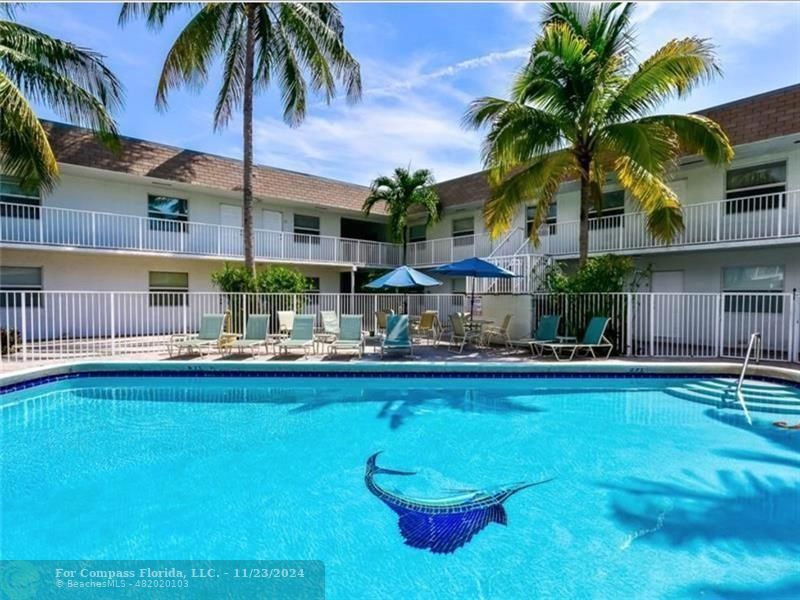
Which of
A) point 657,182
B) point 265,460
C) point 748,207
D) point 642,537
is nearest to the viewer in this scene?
point 642,537

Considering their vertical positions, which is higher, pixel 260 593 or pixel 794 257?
pixel 794 257

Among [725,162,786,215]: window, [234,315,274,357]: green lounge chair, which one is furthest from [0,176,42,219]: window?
[725,162,786,215]: window

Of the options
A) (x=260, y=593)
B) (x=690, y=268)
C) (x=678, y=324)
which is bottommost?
(x=260, y=593)

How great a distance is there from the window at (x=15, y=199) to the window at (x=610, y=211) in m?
19.4

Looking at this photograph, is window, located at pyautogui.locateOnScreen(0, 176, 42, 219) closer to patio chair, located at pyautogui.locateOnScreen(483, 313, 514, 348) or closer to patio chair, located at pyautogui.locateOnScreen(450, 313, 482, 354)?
patio chair, located at pyautogui.locateOnScreen(450, 313, 482, 354)

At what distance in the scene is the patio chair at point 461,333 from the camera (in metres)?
13.1

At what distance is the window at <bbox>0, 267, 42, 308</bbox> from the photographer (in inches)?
565

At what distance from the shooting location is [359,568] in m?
3.83

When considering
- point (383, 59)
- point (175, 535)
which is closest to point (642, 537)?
point (175, 535)

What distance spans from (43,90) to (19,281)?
673 cm

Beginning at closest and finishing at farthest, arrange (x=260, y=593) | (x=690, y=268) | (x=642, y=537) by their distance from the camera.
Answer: (x=260, y=593) < (x=642, y=537) < (x=690, y=268)

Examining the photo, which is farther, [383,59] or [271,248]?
[271,248]

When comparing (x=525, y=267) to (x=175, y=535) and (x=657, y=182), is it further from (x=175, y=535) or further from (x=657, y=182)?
(x=175, y=535)

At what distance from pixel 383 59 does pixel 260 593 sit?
41.3ft
